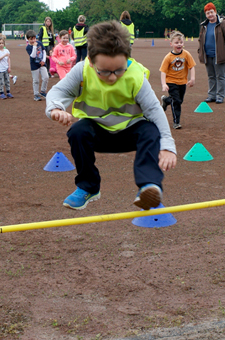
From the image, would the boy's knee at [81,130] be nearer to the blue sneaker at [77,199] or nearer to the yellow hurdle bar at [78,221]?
the blue sneaker at [77,199]

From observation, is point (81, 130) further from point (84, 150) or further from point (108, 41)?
point (108, 41)

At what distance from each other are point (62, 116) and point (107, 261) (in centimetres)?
178

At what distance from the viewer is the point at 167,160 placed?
9.85ft

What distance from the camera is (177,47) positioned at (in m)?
8.49

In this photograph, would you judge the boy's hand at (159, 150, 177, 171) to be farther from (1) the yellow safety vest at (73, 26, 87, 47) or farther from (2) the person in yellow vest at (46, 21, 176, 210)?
(1) the yellow safety vest at (73, 26, 87, 47)

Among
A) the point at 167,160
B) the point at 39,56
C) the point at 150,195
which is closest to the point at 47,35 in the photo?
the point at 39,56

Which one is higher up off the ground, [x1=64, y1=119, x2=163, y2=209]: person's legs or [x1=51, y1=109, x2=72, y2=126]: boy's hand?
[x1=51, y1=109, x2=72, y2=126]: boy's hand

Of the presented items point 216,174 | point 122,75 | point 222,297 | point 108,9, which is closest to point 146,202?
point 122,75

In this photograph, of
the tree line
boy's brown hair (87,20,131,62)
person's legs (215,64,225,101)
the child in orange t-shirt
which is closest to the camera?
boy's brown hair (87,20,131,62)

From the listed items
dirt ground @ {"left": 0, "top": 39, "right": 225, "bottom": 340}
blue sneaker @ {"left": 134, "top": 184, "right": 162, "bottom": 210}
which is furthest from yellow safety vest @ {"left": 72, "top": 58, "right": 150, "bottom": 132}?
dirt ground @ {"left": 0, "top": 39, "right": 225, "bottom": 340}

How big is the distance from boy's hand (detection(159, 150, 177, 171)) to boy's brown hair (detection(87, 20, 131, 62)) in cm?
69

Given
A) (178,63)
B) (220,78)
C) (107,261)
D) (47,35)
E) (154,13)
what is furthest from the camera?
(154,13)

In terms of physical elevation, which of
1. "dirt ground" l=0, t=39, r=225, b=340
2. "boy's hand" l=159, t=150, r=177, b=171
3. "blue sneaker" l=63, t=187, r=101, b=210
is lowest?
"dirt ground" l=0, t=39, r=225, b=340

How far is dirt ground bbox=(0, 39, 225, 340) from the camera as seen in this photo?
3348 mm
